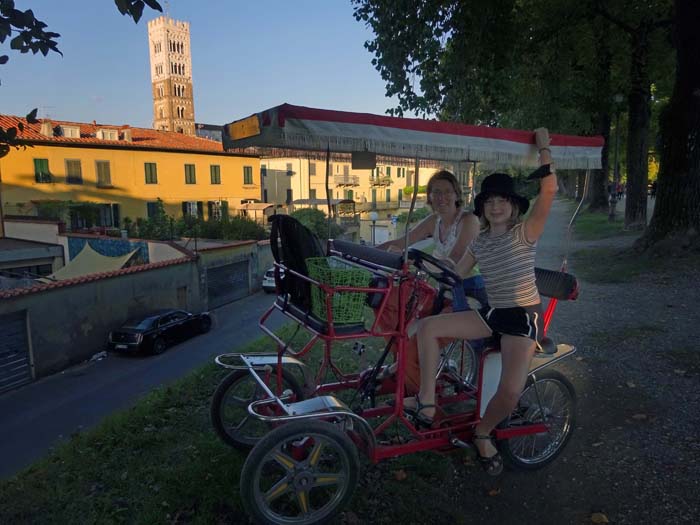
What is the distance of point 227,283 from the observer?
25.2 meters

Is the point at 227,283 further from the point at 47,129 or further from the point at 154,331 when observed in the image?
the point at 47,129

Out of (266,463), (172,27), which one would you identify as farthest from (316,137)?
(172,27)

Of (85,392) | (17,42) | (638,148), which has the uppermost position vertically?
(638,148)

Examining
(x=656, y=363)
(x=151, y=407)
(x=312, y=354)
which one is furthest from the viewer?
(x=312, y=354)

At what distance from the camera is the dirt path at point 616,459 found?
10.3ft

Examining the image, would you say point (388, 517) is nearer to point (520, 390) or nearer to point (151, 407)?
point (520, 390)

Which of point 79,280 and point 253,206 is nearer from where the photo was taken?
point 79,280

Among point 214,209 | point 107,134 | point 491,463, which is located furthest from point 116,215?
point 491,463

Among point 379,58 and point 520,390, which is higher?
point 379,58

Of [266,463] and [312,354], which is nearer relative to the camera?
[266,463]

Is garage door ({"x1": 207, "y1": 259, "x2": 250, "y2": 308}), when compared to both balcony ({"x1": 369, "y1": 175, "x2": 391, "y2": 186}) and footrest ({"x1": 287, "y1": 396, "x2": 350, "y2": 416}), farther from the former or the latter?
footrest ({"x1": 287, "y1": 396, "x2": 350, "y2": 416})

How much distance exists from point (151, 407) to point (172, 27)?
126m

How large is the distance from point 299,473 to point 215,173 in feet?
142

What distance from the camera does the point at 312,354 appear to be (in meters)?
6.35
